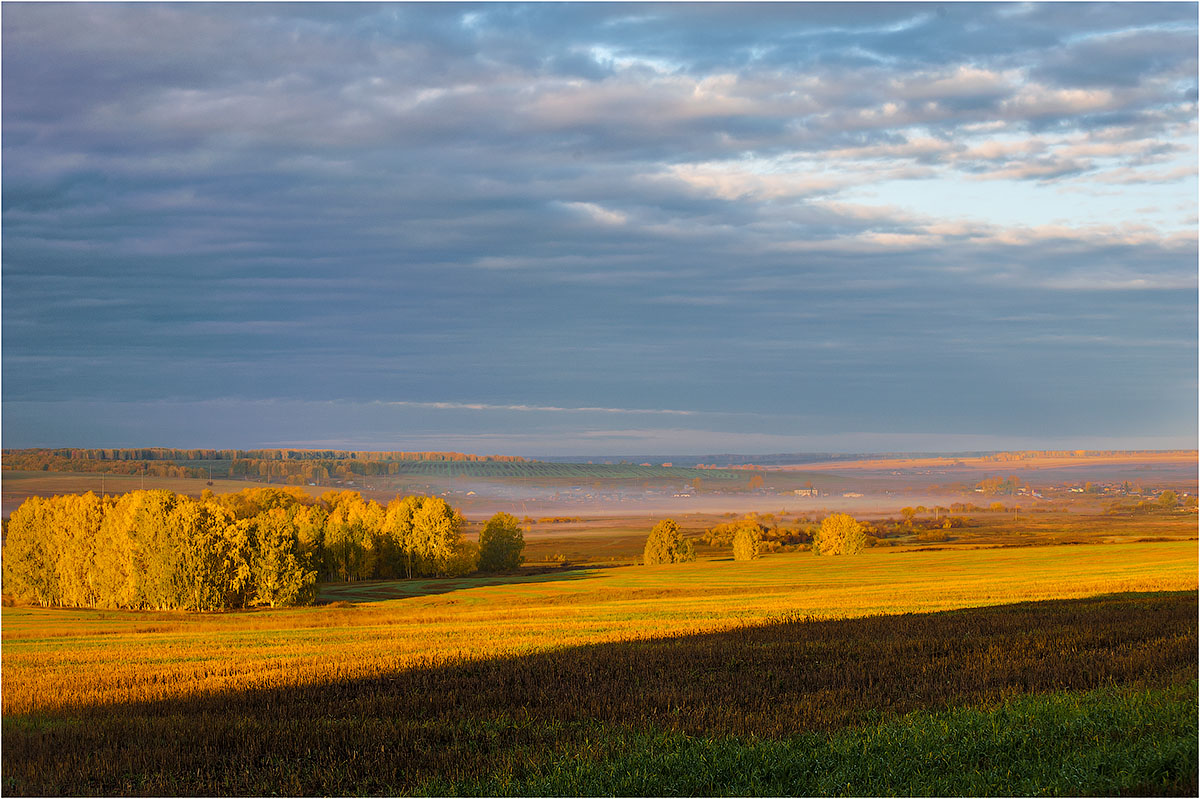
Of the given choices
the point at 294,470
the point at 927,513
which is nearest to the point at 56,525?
the point at 294,470

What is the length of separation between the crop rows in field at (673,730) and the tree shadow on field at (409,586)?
61.3 meters

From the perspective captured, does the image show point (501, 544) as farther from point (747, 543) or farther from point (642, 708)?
point (642, 708)

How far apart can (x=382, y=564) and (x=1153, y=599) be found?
81423 mm

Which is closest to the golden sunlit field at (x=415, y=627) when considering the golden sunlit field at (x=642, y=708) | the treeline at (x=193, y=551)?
Answer: the golden sunlit field at (x=642, y=708)

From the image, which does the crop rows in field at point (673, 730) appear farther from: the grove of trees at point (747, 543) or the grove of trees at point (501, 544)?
the grove of trees at point (747, 543)

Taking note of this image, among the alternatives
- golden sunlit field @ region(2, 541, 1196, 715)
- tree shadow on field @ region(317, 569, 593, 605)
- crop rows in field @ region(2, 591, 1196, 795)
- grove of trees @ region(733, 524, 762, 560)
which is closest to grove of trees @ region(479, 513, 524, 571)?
tree shadow on field @ region(317, 569, 593, 605)

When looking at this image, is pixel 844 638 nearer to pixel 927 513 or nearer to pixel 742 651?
pixel 742 651

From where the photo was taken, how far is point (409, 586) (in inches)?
3337

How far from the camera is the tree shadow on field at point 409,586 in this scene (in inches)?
3088

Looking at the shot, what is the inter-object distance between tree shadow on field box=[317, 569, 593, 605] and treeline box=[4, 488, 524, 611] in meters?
2.85

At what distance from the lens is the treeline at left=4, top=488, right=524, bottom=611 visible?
243 ft

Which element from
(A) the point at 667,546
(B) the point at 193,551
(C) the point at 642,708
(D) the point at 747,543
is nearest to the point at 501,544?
(A) the point at 667,546

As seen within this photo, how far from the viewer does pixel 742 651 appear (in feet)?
69.7

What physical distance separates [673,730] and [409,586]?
2962 inches
